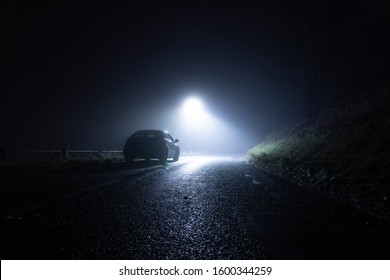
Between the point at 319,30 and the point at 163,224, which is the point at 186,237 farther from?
the point at 319,30

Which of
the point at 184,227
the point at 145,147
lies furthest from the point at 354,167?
the point at 145,147

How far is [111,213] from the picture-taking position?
415cm

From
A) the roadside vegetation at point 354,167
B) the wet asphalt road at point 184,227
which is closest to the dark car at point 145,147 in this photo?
the roadside vegetation at point 354,167

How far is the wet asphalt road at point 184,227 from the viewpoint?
2.73 meters

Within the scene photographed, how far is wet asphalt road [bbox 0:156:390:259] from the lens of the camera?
8.95 feet

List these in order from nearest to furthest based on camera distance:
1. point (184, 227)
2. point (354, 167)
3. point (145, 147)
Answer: point (184, 227) < point (354, 167) < point (145, 147)

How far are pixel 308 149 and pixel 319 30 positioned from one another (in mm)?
12623

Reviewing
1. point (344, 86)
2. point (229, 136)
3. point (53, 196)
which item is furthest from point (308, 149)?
point (229, 136)

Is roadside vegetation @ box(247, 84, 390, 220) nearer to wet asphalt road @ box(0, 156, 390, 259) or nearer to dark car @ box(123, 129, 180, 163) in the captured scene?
wet asphalt road @ box(0, 156, 390, 259)

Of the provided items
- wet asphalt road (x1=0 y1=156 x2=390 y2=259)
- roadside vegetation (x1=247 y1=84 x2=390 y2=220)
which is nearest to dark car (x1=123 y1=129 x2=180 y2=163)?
roadside vegetation (x1=247 y1=84 x2=390 y2=220)

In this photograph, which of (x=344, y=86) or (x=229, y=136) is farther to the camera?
(x=229, y=136)

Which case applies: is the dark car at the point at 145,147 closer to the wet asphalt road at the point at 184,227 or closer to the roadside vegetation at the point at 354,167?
the roadside vegetation at the point at 354,167

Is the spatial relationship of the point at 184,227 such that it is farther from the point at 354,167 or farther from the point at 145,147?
the point at 145,147

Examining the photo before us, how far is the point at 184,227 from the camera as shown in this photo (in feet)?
11.6
